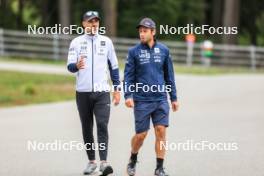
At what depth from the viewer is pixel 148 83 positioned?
10.7 meters

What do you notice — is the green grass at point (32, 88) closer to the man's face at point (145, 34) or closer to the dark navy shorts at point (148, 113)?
the dark navy shorts at point (148, 113)

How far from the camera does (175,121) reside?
17984 millimetres

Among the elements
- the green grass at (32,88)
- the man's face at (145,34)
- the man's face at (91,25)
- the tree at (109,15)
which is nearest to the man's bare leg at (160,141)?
the man's face at (145,34)

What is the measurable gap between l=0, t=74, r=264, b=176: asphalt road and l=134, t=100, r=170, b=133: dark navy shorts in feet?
2.52

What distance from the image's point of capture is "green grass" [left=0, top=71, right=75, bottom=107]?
23781 millimetres

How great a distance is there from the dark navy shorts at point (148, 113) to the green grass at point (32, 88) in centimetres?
1239

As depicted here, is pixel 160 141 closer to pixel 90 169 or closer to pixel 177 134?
pixel 90 169

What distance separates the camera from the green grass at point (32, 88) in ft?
78.0

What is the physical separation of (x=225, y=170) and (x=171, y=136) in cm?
401

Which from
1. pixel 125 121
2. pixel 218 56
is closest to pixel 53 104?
pixel 125 121

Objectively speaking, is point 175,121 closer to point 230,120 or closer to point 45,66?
point 230,120

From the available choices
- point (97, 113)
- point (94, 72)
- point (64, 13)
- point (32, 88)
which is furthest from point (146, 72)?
point (64, 13)

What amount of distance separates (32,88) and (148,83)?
15.0m

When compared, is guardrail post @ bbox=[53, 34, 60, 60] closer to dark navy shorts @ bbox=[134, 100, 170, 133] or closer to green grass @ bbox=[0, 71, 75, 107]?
green grass @ bbox=[0, 71, 75, 107]
